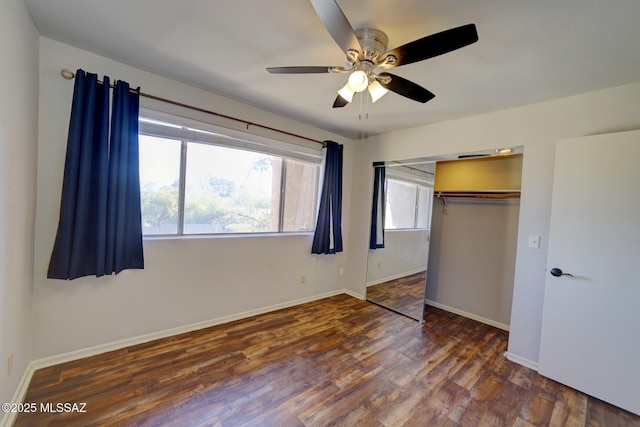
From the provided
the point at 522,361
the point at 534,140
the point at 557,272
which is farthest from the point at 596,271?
the point at 534,140

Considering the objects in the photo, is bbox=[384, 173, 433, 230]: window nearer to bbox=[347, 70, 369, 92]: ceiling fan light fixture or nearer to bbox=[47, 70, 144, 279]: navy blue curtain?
bbox=[347, 70, 369, 92]: ceiling fan light fixture

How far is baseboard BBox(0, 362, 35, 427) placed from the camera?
4.71ft

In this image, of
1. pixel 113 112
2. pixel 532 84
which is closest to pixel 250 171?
pixel 113 112

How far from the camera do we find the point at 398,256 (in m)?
3.72

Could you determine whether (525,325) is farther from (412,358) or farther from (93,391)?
(93,391)

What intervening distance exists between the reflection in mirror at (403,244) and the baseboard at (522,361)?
36.4 inches

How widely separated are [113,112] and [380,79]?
209 centimetres

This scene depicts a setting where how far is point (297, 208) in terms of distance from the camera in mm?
3486

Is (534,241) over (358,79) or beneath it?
beneath

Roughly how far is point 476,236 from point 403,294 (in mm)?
1245

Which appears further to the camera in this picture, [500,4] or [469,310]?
[469,310]

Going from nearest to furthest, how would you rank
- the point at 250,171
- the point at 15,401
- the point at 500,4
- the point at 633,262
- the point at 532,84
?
the point at 500,4, the point at 15,401, the point at 633,262, the point at 532,84, the point at 250,171

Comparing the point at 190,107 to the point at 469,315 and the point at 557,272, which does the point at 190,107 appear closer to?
the point at 557,272

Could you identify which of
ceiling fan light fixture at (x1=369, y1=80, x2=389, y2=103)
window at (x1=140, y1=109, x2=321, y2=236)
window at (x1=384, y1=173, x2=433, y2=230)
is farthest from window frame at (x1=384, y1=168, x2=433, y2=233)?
ceiling fan light fixture at (x1=369, y1=80, x2=389, y2=103)
